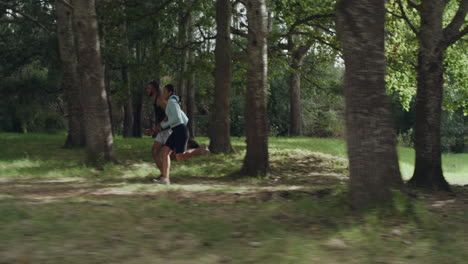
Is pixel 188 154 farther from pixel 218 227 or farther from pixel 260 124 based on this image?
pixel 218 227

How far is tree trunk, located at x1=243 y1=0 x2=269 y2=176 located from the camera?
11.7 meters

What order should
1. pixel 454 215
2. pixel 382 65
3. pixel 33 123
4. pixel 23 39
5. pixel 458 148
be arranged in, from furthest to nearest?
pixel 458 148 → pixel 33 123 → pixel 23 39 → pixel 454 215 → pixel 382 65

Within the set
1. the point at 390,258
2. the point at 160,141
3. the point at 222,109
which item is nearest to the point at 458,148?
the point at 222,109

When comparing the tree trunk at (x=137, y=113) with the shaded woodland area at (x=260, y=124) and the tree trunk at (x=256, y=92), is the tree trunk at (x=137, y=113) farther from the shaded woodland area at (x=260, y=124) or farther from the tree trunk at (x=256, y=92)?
the tree trunk at (x=256, y=92)

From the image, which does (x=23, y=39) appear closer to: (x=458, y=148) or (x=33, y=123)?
(x=33, y=123)

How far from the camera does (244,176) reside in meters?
12.1

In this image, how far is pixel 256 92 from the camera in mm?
11727

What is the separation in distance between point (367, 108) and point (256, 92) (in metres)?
6.00

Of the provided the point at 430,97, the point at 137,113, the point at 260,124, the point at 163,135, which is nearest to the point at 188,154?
the point at 163,135

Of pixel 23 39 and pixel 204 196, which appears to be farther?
pixel 23 39

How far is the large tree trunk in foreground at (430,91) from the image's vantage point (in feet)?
34.3

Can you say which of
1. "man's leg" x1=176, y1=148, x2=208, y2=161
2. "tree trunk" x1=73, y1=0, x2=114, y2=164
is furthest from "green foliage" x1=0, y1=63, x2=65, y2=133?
"man's leg" x1=176, y1=148, x2=208, y2=161

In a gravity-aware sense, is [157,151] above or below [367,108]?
below

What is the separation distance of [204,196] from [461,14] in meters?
7.77
